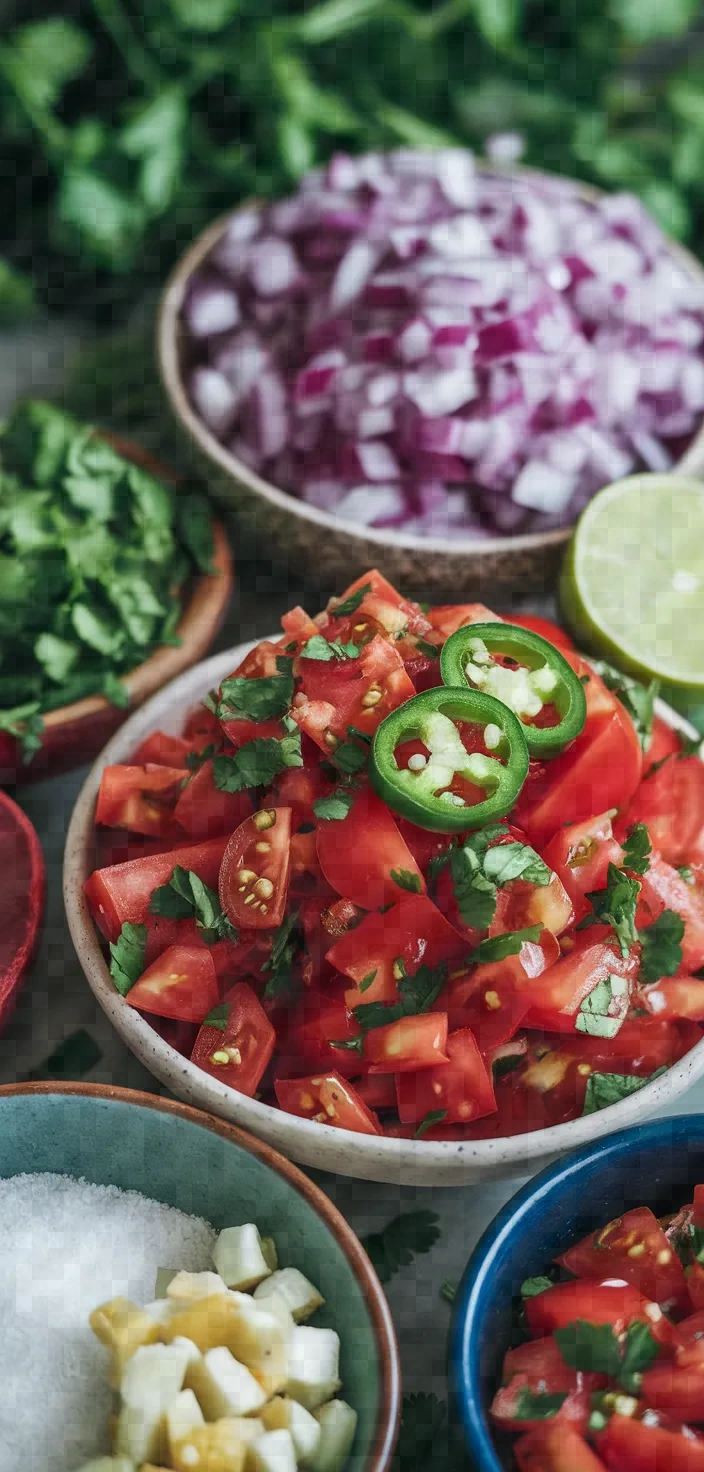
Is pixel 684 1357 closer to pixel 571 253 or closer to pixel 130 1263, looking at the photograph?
pixel 130 1263

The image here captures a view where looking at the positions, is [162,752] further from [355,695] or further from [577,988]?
[577,988]

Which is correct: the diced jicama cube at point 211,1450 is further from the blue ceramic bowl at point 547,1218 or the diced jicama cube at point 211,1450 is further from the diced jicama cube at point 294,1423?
the blue ceramic bowl at point 547,1218

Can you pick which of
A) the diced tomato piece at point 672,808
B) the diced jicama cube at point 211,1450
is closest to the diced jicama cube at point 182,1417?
the diced jicama cube at point 211,1450

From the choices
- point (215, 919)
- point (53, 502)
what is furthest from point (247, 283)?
point (215, 919)

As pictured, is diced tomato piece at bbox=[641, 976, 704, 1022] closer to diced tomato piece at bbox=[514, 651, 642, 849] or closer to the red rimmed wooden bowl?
diced tomato piece at bbox=[514, 651, 642, 849]

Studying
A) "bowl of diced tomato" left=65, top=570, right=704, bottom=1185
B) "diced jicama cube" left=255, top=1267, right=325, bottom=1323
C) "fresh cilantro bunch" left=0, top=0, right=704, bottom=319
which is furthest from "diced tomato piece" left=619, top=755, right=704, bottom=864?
"fresh cilantro bunch" left=0, top=0, right=704, bottom=319

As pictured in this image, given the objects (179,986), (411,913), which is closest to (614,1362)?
(411,913)
